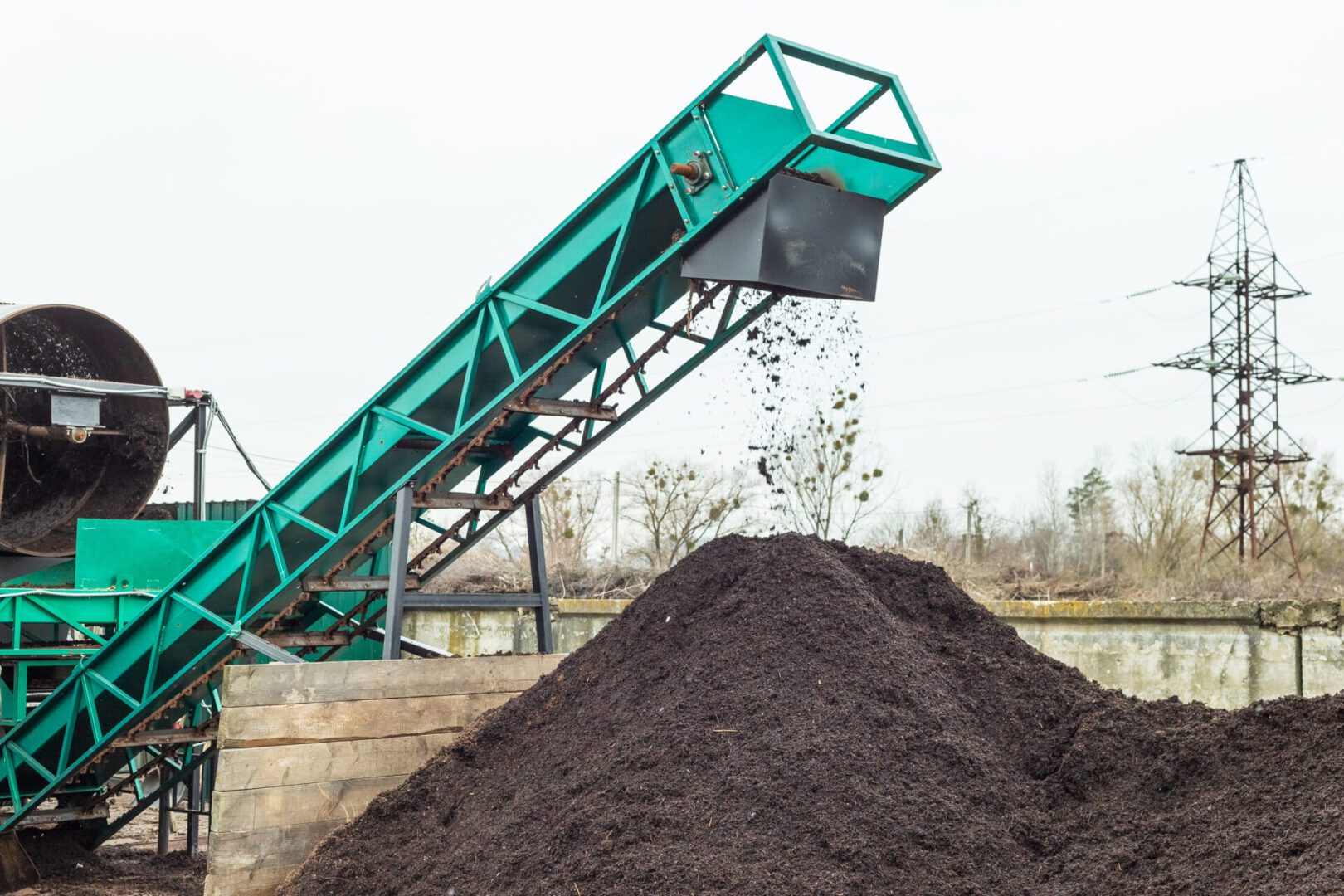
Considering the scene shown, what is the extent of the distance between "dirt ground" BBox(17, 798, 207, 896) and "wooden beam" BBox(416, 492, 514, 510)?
127 inches

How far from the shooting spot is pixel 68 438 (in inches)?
369

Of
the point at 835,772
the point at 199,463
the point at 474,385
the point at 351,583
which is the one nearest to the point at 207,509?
the point at 199,463

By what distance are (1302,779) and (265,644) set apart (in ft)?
17.2

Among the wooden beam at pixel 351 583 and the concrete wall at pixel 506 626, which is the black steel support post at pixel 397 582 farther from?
the concrete wall at pixel 506 626

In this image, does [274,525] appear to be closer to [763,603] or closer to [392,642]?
[392,642]

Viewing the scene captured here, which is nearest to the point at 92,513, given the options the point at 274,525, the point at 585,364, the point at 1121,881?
the point at 274,525

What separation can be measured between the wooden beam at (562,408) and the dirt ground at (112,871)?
13.3 feet

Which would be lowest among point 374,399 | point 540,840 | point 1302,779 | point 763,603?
point 540,840

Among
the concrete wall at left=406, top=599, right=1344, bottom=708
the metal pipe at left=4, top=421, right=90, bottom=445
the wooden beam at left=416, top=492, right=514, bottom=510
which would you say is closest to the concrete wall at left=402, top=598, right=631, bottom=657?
the concrete wall at left=406, top=599, right=1344, bottom=708

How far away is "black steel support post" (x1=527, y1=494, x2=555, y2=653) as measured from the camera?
24.5 feet

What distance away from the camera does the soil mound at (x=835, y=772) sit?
4441 mm

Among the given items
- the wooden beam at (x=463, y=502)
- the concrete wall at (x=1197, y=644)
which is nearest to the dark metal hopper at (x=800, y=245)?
the wooden beam at (x=463, y=502)

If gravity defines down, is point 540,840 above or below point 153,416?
below

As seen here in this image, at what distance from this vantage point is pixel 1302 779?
460 cm
